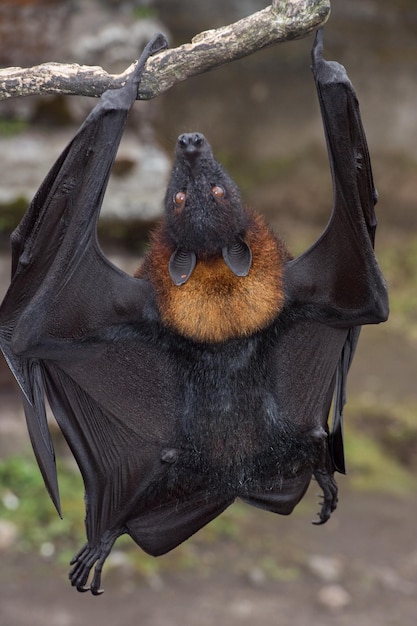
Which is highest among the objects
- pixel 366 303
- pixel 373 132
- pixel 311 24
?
pixel 311 24

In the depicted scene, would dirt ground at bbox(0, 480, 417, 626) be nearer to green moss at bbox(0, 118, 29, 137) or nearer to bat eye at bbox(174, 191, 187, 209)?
green moss at bbox(0, 118, 29, 137)

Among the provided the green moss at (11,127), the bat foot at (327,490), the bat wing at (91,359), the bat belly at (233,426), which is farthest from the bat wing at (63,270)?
the green moss at (11,127)

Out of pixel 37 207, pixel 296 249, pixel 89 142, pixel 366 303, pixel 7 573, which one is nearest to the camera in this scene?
pixel 89 142

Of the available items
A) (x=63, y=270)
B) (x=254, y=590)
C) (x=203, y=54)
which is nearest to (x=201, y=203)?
(x=63, y=270)

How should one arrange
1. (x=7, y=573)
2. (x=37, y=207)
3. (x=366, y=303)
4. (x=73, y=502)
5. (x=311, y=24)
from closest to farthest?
(x=311, y=24) < (x=37, y=207) < (x=366, y=303) < (x=7, y=573) < (x=73, y=502)

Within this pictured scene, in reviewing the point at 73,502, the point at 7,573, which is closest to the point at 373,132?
the point at 73,502

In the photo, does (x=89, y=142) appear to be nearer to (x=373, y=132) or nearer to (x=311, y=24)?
(x=311, y=24)
